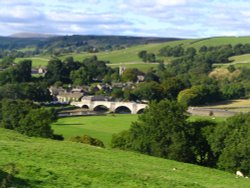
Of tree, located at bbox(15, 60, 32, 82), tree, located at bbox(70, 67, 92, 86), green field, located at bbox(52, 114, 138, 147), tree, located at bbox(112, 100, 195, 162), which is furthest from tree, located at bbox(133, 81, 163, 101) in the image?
tree, located at bbox(112, 100, 195, 162)

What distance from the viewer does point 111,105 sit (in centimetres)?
12794

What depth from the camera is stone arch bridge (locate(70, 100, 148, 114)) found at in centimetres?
12338

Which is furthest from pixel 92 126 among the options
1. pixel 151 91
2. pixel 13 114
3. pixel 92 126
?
pixel 151 91

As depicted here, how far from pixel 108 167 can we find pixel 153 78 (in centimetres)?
14549

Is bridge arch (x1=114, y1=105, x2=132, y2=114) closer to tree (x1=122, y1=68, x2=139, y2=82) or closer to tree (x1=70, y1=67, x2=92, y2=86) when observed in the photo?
tree (x1=70, y1=67, x2=92, y2=86)

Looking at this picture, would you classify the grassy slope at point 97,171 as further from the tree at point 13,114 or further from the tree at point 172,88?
the tree at point 172,88

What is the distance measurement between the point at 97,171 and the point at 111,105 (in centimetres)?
10795

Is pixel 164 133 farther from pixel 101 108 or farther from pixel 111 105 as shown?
pixel 101 108

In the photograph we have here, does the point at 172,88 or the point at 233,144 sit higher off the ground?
the point at 233,144

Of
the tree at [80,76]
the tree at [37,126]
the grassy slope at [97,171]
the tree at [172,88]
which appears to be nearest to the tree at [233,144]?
the grassy slope at [97,171]

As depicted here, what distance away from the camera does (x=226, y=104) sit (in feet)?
426

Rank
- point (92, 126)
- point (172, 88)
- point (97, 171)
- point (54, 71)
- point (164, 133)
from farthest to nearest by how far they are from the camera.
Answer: point (54, 71), point (172, 88), point (92, 126), point (164, 133), point (97, 171)

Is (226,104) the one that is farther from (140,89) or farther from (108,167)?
(108,167)

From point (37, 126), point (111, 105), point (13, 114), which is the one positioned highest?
point (37, 126)
